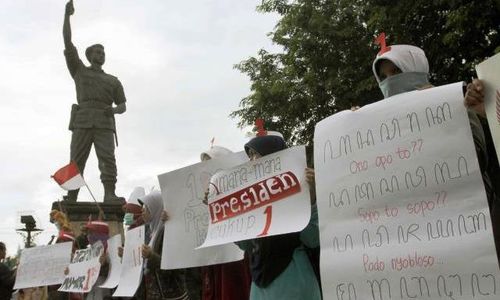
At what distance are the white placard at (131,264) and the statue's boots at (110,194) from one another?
19.2 feet

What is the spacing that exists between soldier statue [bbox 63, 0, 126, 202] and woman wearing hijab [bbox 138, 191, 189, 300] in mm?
6168

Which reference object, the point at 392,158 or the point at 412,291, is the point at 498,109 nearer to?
the point at 392,158

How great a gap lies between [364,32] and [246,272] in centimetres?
875

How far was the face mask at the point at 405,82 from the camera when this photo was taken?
2.31 meters

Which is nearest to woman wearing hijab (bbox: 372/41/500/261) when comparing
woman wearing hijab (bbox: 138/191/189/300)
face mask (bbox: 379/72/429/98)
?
face mask (bbox: 379/72/429/98)

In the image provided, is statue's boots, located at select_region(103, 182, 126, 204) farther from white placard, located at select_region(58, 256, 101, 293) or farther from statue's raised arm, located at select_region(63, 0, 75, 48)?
white placard, located at select_region(58, 256, 101, 293)

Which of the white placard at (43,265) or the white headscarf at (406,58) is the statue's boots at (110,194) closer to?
the white placard at (43,265)

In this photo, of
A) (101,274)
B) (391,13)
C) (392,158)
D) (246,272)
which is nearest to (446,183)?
(392,158)

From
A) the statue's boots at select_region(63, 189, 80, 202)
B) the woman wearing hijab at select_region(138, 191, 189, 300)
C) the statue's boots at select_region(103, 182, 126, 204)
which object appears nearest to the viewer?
the woman wearing hijab at select_region(138, 191, 189, 300)

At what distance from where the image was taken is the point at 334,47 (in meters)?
11.4

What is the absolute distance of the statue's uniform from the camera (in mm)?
10359

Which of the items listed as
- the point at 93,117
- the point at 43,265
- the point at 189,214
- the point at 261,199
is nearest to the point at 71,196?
the point at 93,117

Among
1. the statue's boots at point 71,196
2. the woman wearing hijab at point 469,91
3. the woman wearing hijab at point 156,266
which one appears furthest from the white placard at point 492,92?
the statue's boots at point 71,196

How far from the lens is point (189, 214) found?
3.66m
